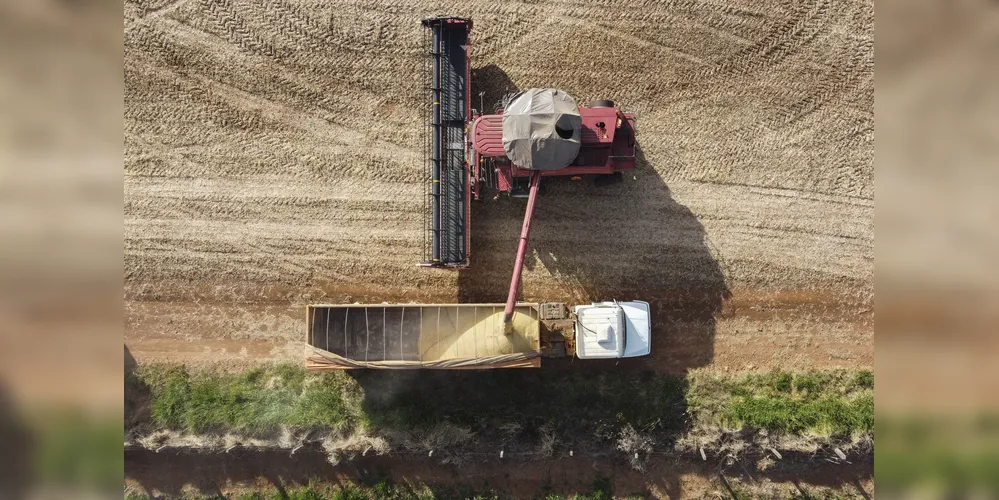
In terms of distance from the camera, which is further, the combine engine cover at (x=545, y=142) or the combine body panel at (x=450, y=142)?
the combine body panel at (x=450, y=142)

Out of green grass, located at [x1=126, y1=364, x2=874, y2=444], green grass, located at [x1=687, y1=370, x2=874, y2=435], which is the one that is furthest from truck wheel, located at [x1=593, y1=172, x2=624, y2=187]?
green grass, located at [x1=687, y1=370, x2=874, y2=435]

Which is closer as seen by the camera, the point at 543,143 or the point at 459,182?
the point at 543,143

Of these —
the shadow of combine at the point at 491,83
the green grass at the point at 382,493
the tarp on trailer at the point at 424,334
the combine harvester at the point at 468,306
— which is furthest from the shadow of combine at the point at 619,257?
the green grass at the point at 382,493

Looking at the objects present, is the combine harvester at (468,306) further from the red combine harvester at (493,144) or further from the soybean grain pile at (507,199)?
the soybean grain pile at (507,199)
